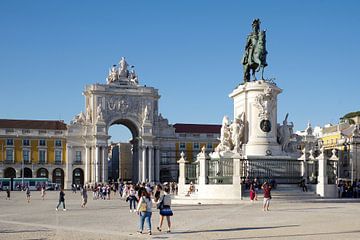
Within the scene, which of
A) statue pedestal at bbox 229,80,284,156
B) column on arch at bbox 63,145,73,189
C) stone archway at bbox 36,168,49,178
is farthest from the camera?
stone archway at bbox 36,168,49,178

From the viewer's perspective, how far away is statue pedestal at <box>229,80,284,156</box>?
31.0 m

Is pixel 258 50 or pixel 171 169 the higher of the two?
pixel 258 50

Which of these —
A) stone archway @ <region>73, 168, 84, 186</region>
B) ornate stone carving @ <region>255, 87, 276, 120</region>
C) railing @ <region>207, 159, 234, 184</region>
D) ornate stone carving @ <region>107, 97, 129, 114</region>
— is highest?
ornate stone carving @ <region>107, 97, 129, 114</region>

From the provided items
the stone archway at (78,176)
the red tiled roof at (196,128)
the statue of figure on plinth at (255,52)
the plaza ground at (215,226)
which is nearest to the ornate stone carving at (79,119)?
the stone archway at (78,176)

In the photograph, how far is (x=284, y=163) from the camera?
1214 inches

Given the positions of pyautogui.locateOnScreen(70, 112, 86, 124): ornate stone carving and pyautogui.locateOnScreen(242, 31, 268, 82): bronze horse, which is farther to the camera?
pyautogui.locateOnScreen(70, 112, 86, 124): ornate stone carving

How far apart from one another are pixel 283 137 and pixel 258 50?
460 centimetres

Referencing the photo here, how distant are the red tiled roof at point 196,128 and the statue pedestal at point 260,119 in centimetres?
6782

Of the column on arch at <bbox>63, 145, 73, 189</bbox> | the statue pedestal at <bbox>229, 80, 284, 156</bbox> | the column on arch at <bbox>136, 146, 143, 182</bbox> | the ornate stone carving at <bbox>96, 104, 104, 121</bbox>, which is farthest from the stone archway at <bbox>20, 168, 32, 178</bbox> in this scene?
the statue pedestal at <bbox>229, 80, 284, 156</bbox>

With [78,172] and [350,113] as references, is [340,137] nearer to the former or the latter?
[350,113]

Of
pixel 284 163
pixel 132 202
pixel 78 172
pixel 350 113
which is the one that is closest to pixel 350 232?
pixel 132 202

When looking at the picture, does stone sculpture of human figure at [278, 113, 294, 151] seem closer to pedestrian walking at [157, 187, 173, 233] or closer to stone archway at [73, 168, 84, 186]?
pedestrian walking at [157, 187, 173, 233]

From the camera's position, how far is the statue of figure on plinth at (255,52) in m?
32.1

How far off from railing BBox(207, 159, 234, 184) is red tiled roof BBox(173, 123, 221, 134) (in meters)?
67.8
